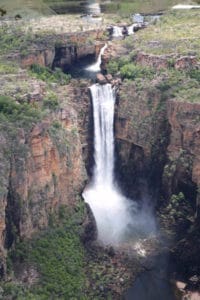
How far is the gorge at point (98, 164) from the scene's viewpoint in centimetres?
3456

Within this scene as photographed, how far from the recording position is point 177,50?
162 feet

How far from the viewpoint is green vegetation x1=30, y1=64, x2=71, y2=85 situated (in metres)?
46.7

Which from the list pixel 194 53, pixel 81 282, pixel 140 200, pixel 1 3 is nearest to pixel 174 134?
pixel 140 200

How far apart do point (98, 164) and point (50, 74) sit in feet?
26.2

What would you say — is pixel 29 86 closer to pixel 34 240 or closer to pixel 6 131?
pixel 6 131

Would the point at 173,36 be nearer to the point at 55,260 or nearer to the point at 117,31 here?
the point at 117,31

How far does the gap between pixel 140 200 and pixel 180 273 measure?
7.98m

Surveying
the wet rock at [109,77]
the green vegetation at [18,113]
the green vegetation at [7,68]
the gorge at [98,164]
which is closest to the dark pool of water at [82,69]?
the gorge at [98,164]

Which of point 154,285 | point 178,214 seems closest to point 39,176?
point 154,285

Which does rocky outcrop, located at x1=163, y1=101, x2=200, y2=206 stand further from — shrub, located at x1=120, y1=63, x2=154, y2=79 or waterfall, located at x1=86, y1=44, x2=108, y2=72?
waterfall, located at x1=86, y1=44, x2=108, y2=72

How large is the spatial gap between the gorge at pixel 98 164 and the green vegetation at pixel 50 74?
9 centimetres

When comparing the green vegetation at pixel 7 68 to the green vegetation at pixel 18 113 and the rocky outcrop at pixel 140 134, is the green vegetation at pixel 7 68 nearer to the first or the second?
the green vegetation at pixel 18 113

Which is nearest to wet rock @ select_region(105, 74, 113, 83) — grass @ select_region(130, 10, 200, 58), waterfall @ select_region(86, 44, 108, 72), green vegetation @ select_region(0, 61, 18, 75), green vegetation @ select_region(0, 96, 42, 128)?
waterfall @ select_region(86, 44, 108, 72)

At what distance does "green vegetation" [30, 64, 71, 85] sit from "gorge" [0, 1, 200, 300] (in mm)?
95
